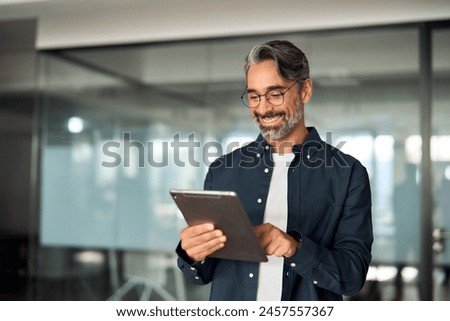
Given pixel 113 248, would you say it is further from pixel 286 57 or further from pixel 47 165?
pixel 286 57

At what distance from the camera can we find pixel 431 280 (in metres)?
3.81

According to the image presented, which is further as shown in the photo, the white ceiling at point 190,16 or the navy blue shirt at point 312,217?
the white ceiling at point 190,16

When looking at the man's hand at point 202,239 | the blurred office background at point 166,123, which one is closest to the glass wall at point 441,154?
the blurred office background at point 166,123

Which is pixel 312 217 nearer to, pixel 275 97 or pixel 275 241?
pixel 275 241

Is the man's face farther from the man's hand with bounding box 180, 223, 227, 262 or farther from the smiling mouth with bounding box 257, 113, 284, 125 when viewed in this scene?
the man's hand with bounding box 180, 223, 227, 262

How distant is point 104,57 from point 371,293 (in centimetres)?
248

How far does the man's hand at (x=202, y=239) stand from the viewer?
5.79 ft

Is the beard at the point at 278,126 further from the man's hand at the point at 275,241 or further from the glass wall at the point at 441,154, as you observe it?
the glass wall at the point at 441,154

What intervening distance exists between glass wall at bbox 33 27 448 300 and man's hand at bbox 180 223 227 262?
232 cm

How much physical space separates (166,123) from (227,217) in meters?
2.66

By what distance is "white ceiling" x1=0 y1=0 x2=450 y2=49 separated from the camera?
3.99 metres
